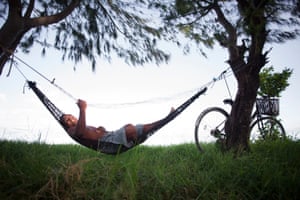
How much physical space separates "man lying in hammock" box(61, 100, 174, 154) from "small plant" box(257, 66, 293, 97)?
200 cm

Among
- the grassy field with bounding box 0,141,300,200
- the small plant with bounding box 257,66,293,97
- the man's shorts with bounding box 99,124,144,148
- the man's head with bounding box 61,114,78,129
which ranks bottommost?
the grassy field with bounding box 0,141,300,200

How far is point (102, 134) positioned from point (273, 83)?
2621 millimetres

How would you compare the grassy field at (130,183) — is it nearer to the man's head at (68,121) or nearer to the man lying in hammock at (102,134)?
the man lying in hammock at (102,134)

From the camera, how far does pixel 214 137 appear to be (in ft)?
8.90

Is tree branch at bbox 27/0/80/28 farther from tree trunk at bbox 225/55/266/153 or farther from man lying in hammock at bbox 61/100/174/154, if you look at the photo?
tree trunk at bbox 225/55/266/153

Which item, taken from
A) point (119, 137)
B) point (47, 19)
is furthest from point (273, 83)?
point (47, 19)

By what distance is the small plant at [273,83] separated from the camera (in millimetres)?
3643

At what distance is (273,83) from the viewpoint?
3.67 metres

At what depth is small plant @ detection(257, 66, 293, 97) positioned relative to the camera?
364 cm

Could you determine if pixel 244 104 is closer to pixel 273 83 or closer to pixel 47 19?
pixel 273 83

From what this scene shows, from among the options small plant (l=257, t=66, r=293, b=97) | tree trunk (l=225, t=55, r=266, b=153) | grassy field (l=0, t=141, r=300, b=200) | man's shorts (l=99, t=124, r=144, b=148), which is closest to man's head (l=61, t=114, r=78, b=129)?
man's shorts (l=99, t=124, r=144, b=148)

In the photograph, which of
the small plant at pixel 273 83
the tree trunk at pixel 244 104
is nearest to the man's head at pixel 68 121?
the tree trunk at pixel 244 104

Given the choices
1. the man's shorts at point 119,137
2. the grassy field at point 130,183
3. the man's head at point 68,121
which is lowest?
the grassy field at point 130,183

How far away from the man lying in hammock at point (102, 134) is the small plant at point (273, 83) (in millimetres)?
1998
